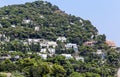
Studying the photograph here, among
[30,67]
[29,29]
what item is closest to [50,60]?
[30,67]

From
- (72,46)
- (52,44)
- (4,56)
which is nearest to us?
(4,56)

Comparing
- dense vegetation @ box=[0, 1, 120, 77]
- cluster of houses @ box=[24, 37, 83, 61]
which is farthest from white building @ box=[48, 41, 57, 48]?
dense vegetation @ box=[0, 1, 120, 77]

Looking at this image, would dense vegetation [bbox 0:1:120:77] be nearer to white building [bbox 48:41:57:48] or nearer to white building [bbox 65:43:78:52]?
white building [bbox 65:43:78:52]

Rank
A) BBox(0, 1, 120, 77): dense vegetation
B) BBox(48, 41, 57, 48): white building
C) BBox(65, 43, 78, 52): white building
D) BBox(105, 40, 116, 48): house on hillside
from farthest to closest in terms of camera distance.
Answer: BBox(105, 40, 116, 48): house on hillside
BBox(48, 41, 57, 48): white building
BBox(65, 43, 78, 52): white building
BBox(0, 1, 120, 77): dense vegetation

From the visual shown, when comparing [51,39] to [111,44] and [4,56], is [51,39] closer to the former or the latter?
[111,44]

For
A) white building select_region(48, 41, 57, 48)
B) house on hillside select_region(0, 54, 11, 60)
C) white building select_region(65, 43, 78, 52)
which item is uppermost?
white building select_region(48, 41, 57, 48)

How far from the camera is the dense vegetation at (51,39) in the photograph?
56938 mm

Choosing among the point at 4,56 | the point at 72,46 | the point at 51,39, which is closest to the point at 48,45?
the point at 72,46

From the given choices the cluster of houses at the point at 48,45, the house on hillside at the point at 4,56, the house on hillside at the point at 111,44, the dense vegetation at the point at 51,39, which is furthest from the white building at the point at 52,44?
the house on hillside at the point at 4,56

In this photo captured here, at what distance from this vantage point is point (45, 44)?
82.8 metres

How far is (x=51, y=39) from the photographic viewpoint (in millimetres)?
87312

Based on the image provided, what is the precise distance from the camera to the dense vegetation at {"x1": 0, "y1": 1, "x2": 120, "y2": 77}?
56938 mm

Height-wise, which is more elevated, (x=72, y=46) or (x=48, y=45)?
(x=48, y=45)

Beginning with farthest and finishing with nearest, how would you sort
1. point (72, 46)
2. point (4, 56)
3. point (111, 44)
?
point (111, 44)
point (72, 46)
point (4, 56)
